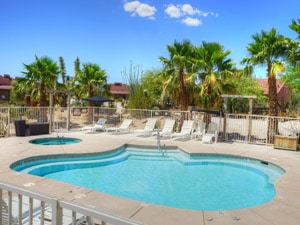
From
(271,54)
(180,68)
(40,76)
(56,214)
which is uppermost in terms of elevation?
(271,54)

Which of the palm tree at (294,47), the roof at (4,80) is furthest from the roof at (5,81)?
the palm tree at (294,47)

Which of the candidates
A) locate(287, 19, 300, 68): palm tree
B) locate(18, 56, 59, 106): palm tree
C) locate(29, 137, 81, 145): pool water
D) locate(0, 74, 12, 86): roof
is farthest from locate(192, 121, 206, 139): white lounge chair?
locate(0, 74, 12, 86): roof

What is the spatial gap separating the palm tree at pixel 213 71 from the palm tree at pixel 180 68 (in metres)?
0.90

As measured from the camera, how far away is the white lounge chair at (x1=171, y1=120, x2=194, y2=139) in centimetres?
1360

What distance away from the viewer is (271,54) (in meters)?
11.9

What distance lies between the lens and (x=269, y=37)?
11.9 metres

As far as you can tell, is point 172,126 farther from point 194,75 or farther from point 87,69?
point 87,69

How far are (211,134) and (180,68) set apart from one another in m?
4.32

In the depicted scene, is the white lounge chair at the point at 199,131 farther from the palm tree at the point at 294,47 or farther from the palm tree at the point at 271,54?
the palm tree at the point at 294,47

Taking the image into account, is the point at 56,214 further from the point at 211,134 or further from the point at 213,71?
the point at 213,71

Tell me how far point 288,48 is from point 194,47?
5.15 meters

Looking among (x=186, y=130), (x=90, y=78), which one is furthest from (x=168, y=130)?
(x=90, y=78)

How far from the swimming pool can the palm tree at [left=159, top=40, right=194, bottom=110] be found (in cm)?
480

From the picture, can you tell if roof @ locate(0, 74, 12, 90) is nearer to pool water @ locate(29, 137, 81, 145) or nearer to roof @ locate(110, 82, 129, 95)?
roof @ locate(110, 82, 129, 95)
